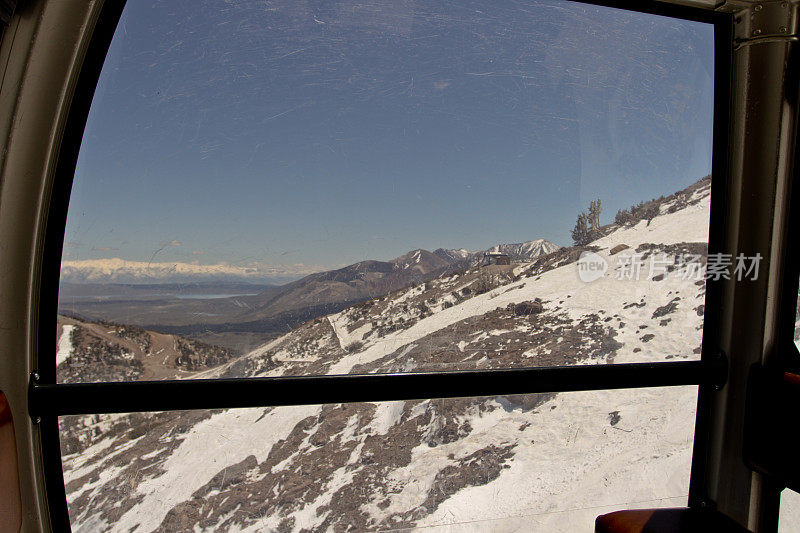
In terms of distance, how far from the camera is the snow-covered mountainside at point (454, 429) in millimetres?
1643

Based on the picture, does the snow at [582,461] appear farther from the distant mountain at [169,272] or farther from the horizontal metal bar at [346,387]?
the distant mountain at [169,272]

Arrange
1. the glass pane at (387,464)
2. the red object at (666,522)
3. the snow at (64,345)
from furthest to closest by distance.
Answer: the glass pane at (387,464), the snow at (64,345), the red object at (666,522)

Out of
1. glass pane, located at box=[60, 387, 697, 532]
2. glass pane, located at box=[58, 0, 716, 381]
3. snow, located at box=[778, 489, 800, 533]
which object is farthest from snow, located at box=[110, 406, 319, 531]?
snow, located at box=[778, 489, 800, 533]

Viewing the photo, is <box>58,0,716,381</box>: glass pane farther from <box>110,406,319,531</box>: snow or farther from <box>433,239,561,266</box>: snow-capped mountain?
<box>110,406,319,531</box>: snow

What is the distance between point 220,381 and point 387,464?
827 millimetres

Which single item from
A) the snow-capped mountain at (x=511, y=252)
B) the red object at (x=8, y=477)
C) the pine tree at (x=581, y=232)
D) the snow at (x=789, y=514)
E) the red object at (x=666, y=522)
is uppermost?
the pine tree at (x=581, y=232)

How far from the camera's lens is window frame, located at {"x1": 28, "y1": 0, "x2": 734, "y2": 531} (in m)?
1.42

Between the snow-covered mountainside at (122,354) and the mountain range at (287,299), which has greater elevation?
the mountain range at (287,299)

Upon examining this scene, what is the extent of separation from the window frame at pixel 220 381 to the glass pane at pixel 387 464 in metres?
0.18

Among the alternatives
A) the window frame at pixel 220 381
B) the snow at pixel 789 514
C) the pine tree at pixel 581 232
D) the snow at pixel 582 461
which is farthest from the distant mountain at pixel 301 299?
the snow at pixel 789 514

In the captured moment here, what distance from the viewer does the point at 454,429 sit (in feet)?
5.92

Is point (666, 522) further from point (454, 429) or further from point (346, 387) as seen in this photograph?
point (346, 387)

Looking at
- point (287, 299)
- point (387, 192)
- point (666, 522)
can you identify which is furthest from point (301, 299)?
point (666, 522)

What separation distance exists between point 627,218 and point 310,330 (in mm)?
1597
